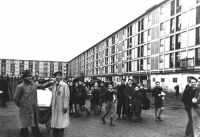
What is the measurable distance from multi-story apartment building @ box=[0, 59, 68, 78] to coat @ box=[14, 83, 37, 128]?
10299 cm

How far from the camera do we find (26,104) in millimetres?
5180

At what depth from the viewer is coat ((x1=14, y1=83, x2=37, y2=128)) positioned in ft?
16.9

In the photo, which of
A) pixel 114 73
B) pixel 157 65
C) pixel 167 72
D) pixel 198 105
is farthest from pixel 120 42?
pixel 198 105

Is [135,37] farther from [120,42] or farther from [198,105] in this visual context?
[198,105]

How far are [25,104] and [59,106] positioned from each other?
33.0 inches

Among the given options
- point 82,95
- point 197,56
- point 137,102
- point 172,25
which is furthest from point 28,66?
point 137,102

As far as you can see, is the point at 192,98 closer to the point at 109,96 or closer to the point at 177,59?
the point at 109,96

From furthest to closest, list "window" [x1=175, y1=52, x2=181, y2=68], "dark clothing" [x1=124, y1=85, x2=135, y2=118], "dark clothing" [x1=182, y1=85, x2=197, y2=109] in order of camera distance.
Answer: "window" [x1=175, y1=52, x2=181, y2=68] < "dark clothing" [x1=124, y1=85, x2=135, y2=118] < "dark clothing" [x1=182, y1=85, x2=197, y2=109]

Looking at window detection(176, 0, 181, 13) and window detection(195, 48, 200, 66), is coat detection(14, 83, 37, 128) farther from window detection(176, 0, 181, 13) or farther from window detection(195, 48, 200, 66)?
window detection(176, 0, 181, 13)

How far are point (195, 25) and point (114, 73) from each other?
2829 cm

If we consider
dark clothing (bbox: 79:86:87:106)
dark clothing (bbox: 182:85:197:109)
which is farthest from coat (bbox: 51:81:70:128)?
dark clothing (bbox: 79:86:87:106)

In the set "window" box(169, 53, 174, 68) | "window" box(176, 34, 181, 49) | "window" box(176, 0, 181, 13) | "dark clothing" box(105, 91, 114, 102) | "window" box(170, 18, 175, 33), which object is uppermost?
A: "window" box(176, 0, 181, 13)

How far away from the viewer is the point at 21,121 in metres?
5.11

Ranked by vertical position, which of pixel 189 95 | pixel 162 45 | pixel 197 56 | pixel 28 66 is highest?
pixel 162 45
